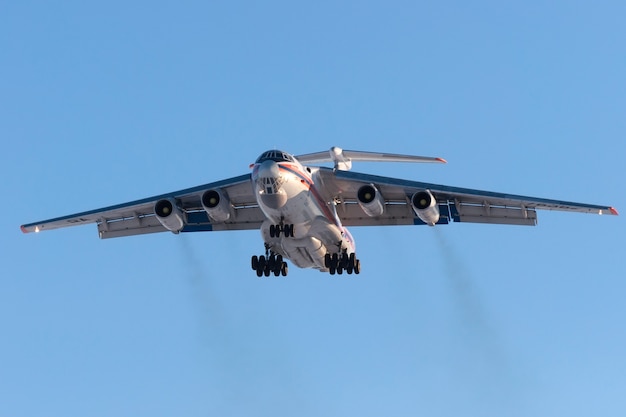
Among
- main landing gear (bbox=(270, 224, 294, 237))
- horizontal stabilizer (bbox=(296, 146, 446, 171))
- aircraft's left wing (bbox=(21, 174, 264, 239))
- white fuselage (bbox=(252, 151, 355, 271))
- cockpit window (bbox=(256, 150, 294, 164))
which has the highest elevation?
horizontal stabilizer (bbox=(296, 146, 446, 171))

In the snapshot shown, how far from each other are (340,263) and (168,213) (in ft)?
14.6

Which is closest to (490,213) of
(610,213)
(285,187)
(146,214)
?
(610,213)

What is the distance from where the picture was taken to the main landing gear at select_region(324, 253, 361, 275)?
3186 centimetres

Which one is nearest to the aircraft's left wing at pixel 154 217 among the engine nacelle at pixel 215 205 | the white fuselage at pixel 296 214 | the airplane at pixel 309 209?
the airplane at pixel 309 209

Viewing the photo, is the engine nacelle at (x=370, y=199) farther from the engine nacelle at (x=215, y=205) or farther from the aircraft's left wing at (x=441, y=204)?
the engine nacelle at (x=215, y=205)

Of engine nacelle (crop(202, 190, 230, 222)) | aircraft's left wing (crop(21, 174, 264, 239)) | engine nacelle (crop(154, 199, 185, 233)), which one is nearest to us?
engine nacelle (crop(202, 190, 230, 222))

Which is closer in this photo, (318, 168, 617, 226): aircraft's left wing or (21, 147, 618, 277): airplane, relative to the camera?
(21, 147, 618, 277): airplane

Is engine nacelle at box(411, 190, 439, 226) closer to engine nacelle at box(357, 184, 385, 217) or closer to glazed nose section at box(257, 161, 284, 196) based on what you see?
engine nacelle at box(357, 184, 385, 217)

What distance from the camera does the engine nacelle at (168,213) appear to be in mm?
31438

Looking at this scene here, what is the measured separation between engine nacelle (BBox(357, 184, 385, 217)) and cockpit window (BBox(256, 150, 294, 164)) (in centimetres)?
207

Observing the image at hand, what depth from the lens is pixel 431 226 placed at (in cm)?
3133

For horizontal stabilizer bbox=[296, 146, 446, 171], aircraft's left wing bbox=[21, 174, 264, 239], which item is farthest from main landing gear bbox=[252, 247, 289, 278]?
horizontal stabilizer bbox=[296, 146, 446, 171]

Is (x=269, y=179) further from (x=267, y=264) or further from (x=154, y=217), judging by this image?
(x=154, y=217)

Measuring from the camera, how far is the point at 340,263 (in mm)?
31844
